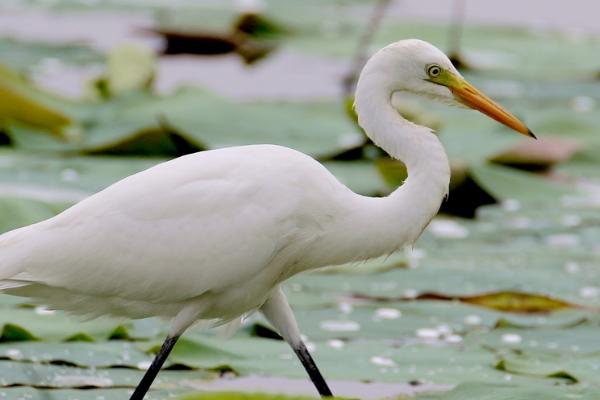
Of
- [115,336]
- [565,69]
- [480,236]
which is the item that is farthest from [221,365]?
[565,69]

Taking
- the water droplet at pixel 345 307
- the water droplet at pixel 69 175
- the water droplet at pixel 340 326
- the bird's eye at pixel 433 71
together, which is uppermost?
the bird's eye at pixel 433 71

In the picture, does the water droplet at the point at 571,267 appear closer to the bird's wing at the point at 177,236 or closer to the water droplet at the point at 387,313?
the water droplet at the point at 387,313

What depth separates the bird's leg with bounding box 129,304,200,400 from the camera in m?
3.69

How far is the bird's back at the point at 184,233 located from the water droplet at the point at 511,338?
3.29 feet

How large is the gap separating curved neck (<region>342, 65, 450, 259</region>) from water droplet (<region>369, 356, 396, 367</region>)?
544 millimetres

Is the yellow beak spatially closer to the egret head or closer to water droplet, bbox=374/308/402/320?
the egret head

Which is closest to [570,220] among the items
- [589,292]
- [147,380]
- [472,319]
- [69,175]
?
[589,292]

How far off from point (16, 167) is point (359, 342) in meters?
2.17

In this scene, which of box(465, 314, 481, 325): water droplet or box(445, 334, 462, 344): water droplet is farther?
box(465, 314, 481, 325): water droplet

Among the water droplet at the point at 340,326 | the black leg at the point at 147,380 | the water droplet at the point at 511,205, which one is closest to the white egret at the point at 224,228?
the black leg at the point at 147,380

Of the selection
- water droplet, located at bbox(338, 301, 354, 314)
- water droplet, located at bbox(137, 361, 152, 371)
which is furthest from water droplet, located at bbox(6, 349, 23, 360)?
water droplet, located at bbox(338, 301, 354, 314)

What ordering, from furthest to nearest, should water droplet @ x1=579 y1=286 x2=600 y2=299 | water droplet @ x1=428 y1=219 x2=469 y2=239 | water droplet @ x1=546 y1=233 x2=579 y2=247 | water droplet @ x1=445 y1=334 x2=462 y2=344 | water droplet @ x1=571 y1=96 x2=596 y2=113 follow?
water droplet @ x1=571 y1=96 x2=596 y2=113, water droplet @ x1=428 y1=219 x2=469 y2=239, water droplet @ x1=546 y1=233 x2=579 y2=247, water droplet @ x1=579 y1=286 x2=600 y2=299, water droplet @ x1=445 y1=334 x2=462 y2=344

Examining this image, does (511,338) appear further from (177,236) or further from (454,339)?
(177,236)

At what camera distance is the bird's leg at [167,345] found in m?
3.69
